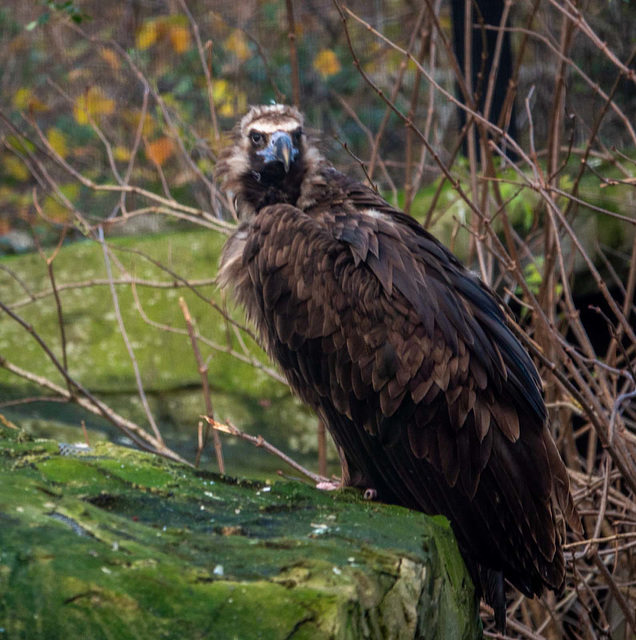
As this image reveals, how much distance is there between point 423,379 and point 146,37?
293 inches

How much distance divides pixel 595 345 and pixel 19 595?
5.60m

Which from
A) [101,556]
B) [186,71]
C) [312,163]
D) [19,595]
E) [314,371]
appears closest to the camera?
[19,595]

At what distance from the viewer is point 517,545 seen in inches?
106

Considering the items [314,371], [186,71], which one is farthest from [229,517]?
[186,71]

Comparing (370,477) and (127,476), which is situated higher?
(127,476)

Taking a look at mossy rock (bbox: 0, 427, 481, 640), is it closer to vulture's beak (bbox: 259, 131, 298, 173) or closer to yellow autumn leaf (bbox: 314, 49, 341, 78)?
vulture's beak (bbox: 259, 131, 298, 173)

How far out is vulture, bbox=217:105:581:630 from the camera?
8.86 feet

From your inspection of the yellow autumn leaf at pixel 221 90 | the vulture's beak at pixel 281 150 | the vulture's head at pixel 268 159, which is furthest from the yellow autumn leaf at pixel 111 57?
the vulture's beak at pixel 281 150

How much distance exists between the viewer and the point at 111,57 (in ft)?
29.9

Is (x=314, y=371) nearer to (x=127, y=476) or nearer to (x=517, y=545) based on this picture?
(x=517, y=545)

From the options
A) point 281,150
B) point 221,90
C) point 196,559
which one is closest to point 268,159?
point 281,150

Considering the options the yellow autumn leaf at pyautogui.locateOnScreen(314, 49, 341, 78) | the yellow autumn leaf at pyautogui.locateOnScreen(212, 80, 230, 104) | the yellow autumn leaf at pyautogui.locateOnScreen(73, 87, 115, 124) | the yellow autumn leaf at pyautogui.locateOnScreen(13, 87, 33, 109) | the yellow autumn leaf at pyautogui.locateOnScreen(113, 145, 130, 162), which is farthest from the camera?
the yellow autumn leaf at pyautogui.locateOnScreen(13, 87, 33, 109)

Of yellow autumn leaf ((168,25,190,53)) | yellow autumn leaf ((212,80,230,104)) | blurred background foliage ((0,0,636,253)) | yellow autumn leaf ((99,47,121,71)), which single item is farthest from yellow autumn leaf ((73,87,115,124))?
yellow autumn leaf ((212,80,230,104))

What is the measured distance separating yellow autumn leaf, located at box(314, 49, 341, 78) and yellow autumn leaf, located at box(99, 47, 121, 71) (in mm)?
2202
